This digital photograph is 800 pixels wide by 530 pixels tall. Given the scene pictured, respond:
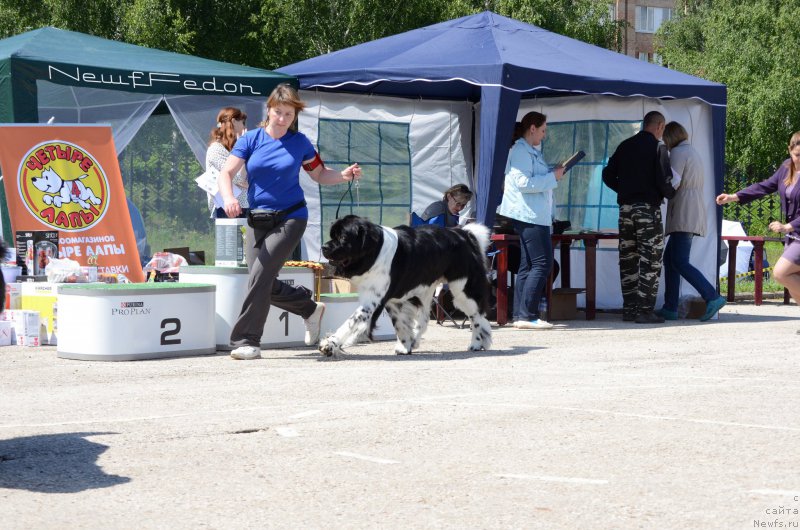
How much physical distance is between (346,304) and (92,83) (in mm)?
3376

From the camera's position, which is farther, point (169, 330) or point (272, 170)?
point (169, 330)

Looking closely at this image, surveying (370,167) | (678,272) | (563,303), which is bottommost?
(563,303)

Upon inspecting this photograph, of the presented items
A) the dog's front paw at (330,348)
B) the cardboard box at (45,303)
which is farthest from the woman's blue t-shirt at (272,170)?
the cardboard box at (45,303)

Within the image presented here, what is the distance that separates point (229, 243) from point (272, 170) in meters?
1.00

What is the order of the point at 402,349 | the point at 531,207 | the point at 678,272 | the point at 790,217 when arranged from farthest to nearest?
the point at 678,272, the point at 531,207, the point at 790,217, the point at 402,349

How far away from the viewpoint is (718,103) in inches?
535

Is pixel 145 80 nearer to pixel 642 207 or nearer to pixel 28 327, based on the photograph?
pixel 28 327

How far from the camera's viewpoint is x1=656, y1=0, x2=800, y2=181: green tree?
122ft

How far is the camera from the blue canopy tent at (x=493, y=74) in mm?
11859

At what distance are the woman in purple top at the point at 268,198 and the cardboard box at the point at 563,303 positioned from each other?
14.6ft

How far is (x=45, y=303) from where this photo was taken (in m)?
10.1

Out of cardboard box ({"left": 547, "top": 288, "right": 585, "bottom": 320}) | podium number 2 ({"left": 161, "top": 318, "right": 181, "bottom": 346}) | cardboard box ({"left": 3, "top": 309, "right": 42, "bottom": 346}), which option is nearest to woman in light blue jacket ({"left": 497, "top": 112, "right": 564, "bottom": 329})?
cardboard box ({"left": 547, "top": 288, "right": 585, "bottom": 320})

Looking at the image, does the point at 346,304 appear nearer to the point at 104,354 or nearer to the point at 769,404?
the point at 104,354

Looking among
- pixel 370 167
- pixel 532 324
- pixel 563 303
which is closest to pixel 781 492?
pixel 532 324
